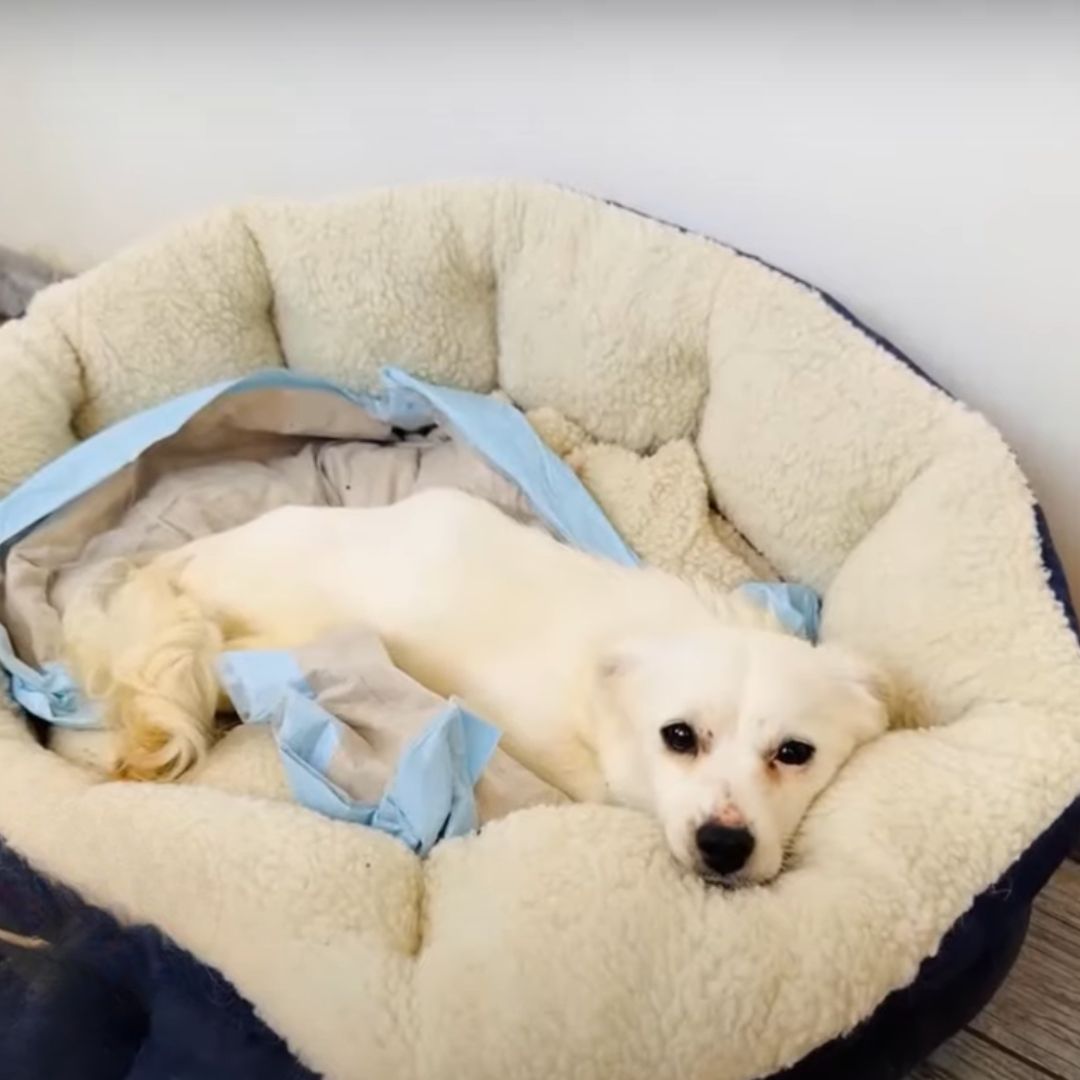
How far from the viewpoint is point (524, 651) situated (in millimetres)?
1369

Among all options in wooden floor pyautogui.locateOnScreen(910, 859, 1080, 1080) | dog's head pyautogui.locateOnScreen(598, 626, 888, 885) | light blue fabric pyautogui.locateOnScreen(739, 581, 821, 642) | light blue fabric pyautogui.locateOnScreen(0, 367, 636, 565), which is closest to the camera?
dog's head pyautogui.locateOnScreen(598, 626, 888, 885)

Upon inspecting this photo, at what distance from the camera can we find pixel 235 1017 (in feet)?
3.29

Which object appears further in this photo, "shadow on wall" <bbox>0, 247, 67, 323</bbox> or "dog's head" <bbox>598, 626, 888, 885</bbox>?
"shadow on wall" <bbox>0, 247, 67, 323</bbox>

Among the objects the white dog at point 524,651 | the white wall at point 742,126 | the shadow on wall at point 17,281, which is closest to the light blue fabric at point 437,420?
the white dog at point 524,651

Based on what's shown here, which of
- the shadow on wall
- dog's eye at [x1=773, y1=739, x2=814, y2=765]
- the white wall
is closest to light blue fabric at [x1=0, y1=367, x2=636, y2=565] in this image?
the white wall

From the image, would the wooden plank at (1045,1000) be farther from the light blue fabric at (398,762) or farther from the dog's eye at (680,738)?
the light blue fabric at (398,762)

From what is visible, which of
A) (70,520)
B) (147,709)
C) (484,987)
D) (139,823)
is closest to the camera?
(484,987)

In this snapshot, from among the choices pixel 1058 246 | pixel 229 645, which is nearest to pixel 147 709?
pixel 229 645

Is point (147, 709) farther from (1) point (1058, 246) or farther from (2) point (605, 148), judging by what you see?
(1) point (1058, 246)

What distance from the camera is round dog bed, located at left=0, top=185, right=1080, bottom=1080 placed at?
971 millimetres

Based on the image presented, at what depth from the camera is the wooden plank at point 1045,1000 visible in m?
1.32

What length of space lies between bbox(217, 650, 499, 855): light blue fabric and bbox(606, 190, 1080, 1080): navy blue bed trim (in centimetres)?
36

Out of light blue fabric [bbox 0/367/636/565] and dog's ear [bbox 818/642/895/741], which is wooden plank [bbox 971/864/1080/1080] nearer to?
dog's ear [bbox 818/642/895/741]

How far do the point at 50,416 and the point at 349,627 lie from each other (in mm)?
532
